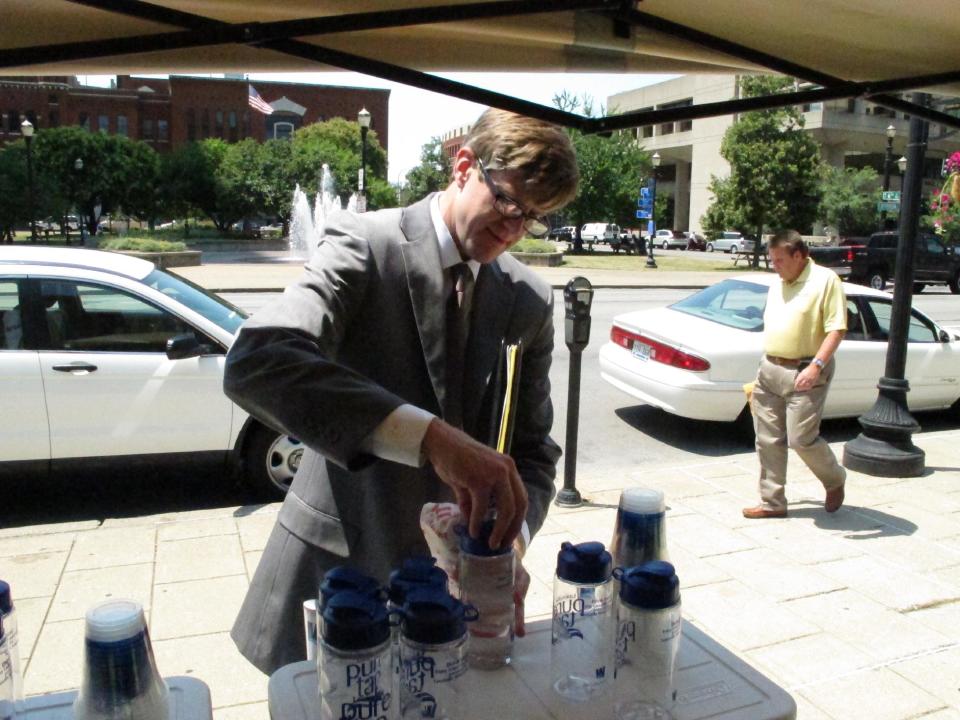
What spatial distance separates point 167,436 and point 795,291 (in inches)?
169

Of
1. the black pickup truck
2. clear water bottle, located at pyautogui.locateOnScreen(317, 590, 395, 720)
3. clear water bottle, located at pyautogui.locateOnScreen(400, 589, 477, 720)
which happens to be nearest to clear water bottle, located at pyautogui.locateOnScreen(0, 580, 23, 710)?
clear water bottle, located at pyautogui.locateOnScreen(317, 590, 395, 720)

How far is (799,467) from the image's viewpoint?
6.97 meters

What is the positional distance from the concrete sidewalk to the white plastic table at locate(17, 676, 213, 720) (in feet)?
6.42

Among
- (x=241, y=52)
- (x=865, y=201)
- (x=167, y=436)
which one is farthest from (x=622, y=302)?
(x=865, y=201)

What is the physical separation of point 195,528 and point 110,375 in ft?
3.77

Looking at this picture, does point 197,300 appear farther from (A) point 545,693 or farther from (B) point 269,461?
(A) point 545,693

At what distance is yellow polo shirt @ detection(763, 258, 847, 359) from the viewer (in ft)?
18.3

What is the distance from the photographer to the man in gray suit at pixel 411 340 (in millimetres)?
1748

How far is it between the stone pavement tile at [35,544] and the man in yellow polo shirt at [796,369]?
4.30 meters

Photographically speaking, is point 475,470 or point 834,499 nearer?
point 475,470

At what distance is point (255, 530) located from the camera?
5266mm

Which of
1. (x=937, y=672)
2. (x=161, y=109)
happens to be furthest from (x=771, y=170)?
(x=161, y=109)

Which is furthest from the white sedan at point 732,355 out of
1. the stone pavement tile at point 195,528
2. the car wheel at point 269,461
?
the stone pavement tile at point 195,528

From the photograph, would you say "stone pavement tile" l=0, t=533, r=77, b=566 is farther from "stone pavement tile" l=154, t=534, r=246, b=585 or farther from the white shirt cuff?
the white shirt cuff
